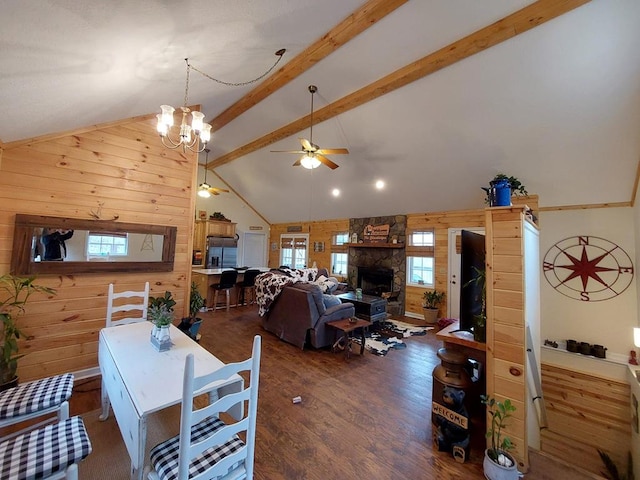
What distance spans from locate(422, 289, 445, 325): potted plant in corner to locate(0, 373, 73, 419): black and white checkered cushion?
5665mm

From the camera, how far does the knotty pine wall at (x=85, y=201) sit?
2559 mm

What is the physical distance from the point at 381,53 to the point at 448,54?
2.46 ft

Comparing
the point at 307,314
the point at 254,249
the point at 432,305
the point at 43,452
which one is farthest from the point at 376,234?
the point at 43,452

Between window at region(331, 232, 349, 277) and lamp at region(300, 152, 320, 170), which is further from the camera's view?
window at region(331, 232, 349, 277)

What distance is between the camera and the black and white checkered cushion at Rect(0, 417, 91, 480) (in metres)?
→ 1.12

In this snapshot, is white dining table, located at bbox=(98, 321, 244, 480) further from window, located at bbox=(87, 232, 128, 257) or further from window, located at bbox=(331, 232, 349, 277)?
window, located at bbox=(331, 232, 349, 277)

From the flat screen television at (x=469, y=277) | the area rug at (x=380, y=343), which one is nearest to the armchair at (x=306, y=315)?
the area rug at (x=380, y=343)

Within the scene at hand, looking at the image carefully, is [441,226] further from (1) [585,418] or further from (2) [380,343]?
(1) [585,418]

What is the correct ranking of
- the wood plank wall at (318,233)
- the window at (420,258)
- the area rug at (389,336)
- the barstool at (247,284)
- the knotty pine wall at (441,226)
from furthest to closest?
1. the wood plank wall at (318,233)
2. the barstool at (247,284)
3. the window at (420,258)
4. the knotty pine wall at (441,226)
5. the area rug at (389,336)

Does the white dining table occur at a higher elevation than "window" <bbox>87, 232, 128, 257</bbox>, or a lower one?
lower

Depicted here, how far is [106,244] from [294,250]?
6414 millimetres

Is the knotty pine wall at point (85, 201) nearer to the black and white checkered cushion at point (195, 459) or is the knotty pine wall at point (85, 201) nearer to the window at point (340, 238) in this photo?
the black and white checkered cushion at point (195, 459)

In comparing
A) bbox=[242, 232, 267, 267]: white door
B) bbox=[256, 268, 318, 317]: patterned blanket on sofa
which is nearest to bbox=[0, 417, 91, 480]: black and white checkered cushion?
bbox=[256, 268, 318, 317]: patterned blanket on sofa

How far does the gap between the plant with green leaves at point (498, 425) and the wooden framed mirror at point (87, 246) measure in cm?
369
